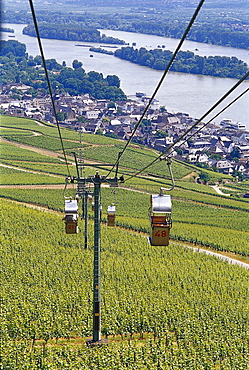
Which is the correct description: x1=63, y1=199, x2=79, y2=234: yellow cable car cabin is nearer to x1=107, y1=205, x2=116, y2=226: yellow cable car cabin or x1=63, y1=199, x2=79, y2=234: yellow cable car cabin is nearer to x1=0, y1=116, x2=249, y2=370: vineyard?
x1=0, y1=116, x2=249, y2=370: vineyard

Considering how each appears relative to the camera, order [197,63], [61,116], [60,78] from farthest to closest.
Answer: [197,63] → [60,78] → [61,116]

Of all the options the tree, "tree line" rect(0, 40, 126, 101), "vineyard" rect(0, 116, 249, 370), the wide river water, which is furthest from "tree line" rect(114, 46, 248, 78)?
"vineyard" rect(0, 116, 249, 370)

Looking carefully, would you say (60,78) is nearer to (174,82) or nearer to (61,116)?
(174,82)

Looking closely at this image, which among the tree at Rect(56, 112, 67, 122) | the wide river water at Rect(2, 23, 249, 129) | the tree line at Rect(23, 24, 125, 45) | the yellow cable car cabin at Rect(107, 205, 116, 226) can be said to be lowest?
the tree at Rect(56, 112, 67, 122)

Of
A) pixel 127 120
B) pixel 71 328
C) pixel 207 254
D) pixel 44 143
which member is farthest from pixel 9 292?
pixel 127 120

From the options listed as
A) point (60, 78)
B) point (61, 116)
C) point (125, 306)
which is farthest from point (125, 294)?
point (60, 78)

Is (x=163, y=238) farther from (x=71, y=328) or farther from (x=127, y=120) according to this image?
(x=127, y=120)
